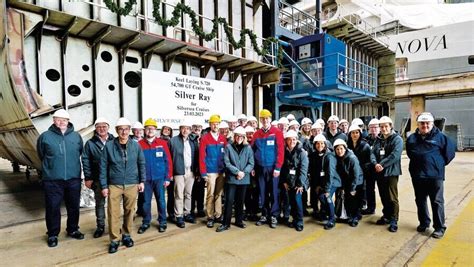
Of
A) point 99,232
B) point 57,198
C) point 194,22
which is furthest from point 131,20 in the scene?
point 99,232

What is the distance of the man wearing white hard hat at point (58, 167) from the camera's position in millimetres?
3668

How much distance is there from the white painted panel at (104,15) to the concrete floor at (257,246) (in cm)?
423

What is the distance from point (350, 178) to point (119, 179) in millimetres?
3466

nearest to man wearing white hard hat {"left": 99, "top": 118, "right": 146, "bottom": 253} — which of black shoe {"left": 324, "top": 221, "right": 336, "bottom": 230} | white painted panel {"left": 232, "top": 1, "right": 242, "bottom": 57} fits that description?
black shoe {"left": 324, "top": 221, "right": 336, "bottom": 230}

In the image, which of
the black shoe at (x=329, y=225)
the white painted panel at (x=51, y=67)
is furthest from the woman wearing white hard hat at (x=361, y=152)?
the white painted panel at (x=51, y=67)

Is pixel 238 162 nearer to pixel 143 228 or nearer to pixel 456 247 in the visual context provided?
pixel 143 228

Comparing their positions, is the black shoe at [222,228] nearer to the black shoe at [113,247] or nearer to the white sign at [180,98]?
the black shoe at [113,247]

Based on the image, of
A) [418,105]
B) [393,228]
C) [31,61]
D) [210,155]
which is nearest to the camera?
[393,228]

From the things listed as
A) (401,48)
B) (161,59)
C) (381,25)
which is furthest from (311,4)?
(161,59)

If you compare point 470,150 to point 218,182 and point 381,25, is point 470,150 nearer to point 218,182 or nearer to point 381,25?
point 381,25

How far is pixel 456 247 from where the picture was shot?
354 cm

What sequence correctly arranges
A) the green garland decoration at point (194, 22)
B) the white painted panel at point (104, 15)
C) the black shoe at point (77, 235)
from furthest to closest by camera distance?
the white painted panel at point (104, 15)
the green garland decoration at point (194, 22)
the black shoe at point (77, 235)

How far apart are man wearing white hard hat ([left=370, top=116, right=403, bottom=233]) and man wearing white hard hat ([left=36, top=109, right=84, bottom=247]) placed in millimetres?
4569

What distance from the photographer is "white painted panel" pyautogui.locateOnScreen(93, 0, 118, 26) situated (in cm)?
578
